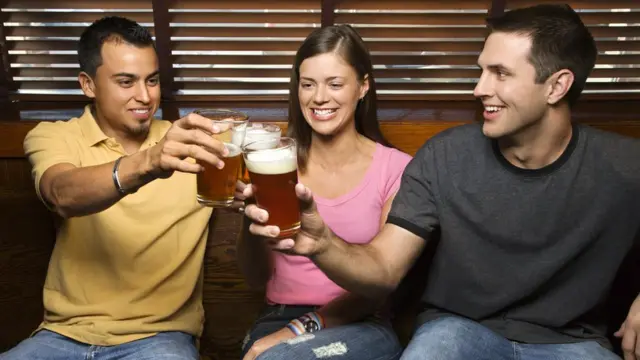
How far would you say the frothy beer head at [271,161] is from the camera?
1490 millimetres

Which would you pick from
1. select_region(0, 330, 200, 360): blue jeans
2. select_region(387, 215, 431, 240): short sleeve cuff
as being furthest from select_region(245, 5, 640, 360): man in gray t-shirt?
select_region(0, 330, 200, 360): blue jeans

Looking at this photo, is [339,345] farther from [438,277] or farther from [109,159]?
[109,159]

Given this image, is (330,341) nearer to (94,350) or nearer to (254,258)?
(254,258)

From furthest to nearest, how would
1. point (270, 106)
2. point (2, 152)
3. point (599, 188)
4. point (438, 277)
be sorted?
1. point (270, 106)
2. point (2, 152)
3. point (438, 277)
4. point (599, 188)

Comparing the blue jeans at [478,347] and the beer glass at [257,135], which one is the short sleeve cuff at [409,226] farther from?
the beer glass at [257,135]

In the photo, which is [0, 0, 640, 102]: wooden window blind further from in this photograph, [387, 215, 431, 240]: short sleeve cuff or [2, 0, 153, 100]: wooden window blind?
[387, 215, 431, 240]: short sleeve cuff

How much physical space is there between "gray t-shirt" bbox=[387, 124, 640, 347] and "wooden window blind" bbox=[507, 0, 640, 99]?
113 centimetres

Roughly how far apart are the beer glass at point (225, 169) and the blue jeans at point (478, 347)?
72cm

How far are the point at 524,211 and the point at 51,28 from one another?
209 cm

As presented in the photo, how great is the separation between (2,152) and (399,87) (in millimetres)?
1636

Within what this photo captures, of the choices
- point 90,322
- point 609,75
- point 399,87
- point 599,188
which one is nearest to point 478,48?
point 399,87

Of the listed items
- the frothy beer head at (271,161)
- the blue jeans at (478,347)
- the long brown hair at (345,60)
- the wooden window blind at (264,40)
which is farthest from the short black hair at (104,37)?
the blue jeans at (478,347)

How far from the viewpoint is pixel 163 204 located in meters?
2.21

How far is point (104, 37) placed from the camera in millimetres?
2236
